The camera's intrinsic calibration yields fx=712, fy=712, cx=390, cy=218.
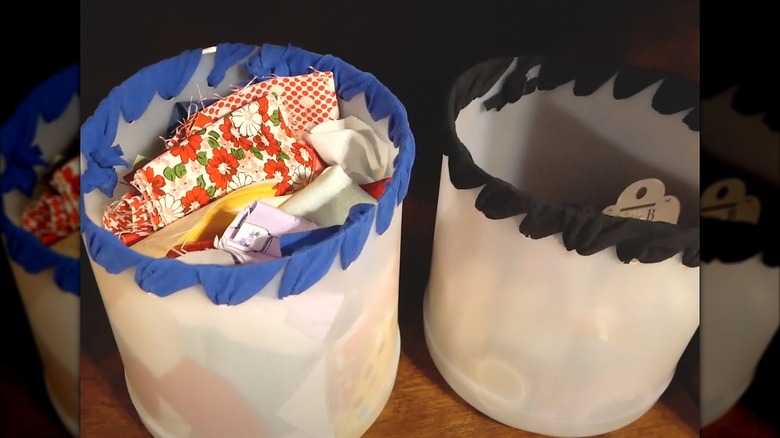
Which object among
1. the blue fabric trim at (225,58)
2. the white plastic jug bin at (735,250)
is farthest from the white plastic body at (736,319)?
the blue fabric trim at (225,58)

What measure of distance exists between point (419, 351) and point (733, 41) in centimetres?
35

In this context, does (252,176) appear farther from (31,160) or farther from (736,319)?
(736,319)

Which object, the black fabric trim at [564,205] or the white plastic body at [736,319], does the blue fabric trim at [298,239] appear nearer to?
the black fabric trim at [564,205]

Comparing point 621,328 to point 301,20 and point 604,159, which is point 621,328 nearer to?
point 604,159

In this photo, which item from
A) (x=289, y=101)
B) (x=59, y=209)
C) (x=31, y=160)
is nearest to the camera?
(x=31, y=160)

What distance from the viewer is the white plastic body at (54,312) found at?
0.38 meters

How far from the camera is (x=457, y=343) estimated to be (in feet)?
1.99

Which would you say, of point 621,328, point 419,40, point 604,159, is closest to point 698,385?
point 621,328

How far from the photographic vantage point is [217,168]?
22.0 inches

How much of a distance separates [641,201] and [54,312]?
48 cm

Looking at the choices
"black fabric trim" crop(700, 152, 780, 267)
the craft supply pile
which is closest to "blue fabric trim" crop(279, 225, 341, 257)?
the craft supply pile

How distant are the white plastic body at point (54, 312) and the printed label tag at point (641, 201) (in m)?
0.44

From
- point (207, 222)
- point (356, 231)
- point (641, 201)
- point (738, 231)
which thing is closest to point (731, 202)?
point (738, 231)

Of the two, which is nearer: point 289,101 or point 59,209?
point 59,209
